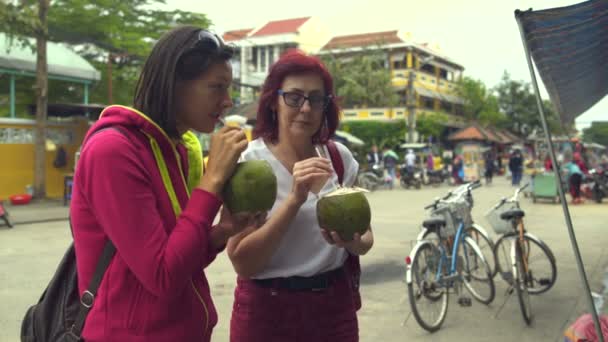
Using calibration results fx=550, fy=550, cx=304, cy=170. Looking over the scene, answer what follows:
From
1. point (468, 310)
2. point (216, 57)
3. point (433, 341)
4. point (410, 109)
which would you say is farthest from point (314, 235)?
point (410, 109)

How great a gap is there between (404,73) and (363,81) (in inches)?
222

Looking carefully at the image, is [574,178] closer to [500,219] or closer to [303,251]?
[500,219]

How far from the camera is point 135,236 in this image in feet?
4.17

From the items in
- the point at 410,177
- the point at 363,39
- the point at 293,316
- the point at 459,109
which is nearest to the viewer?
the point at 293,316

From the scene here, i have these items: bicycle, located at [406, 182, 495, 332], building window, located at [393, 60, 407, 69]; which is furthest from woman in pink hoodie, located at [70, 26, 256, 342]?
building window, located at [393, 60, 407, 69]

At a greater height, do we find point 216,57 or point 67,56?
point 67,56

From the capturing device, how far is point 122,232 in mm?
1271

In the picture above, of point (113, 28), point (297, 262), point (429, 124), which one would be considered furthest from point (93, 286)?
point (429, 124)

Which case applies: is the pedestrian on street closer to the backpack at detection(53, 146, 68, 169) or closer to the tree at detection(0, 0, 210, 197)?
the tree at detection(0, 0, 210, 197)

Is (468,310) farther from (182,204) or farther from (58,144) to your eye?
(58,144)

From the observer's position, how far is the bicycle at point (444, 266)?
484 cm

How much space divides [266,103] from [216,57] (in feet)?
2.66

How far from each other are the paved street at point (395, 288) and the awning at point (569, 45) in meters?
2.02

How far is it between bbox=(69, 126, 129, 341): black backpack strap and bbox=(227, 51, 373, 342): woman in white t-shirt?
650mm
